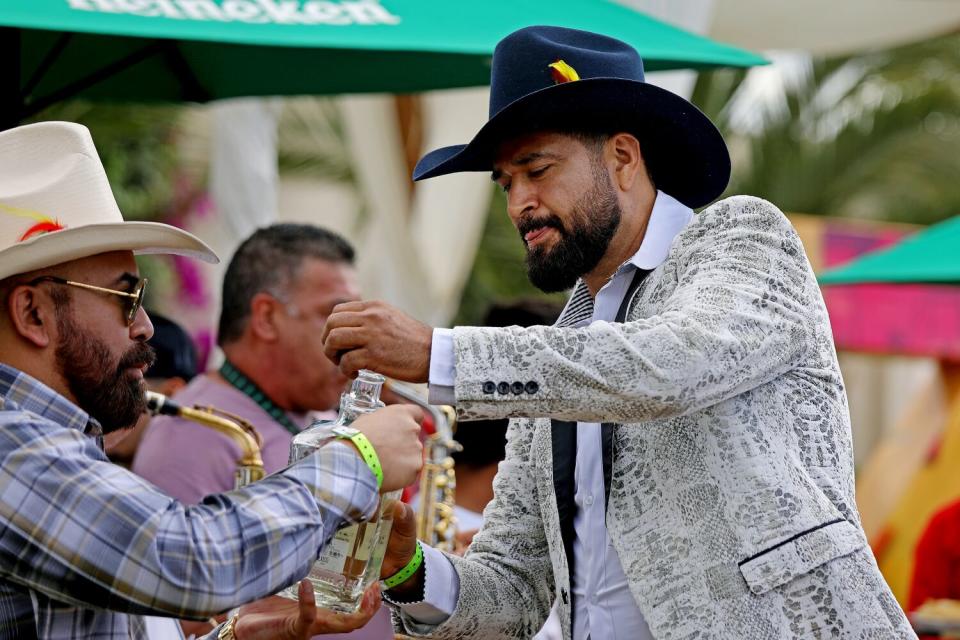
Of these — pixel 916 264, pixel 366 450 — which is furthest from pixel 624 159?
pixel 916 264

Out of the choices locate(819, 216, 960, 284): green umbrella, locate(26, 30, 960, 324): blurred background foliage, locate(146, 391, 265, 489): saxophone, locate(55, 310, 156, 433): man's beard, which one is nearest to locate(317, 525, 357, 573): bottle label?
locate(55, 310, 156, 433): man's beard

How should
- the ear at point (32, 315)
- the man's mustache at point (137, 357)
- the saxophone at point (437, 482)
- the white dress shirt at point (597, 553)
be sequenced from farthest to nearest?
1. the saxophone at point (437, 482)
2. the white dress shirt at point (597, 553)
3. the man's mustache at point (137, 357)
4. the ear at point (32, 315)

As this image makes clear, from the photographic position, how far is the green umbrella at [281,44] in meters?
3.69

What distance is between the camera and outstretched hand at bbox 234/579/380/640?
8.70ft

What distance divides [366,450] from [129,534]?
44 centimetres

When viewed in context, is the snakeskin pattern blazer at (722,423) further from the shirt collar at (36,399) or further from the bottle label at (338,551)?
the shirt collar at (36,399)

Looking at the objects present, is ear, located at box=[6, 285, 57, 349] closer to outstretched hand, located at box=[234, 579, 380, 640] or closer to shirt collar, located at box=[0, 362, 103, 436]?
shirt collar, located at box=[0, 362, 103, 436]

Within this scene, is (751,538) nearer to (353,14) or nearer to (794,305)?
(794,305)

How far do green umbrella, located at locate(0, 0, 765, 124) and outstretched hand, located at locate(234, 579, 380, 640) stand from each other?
1.56m

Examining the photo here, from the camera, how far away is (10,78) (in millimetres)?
4363

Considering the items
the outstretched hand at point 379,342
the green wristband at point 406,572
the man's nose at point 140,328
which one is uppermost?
the outstretched hand at point 379,342

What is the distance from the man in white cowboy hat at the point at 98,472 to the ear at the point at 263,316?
1872 millimetres

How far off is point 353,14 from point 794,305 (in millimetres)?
1790

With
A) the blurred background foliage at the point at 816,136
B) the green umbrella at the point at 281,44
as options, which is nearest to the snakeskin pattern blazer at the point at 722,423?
the green umbrella at the point at 281,44
